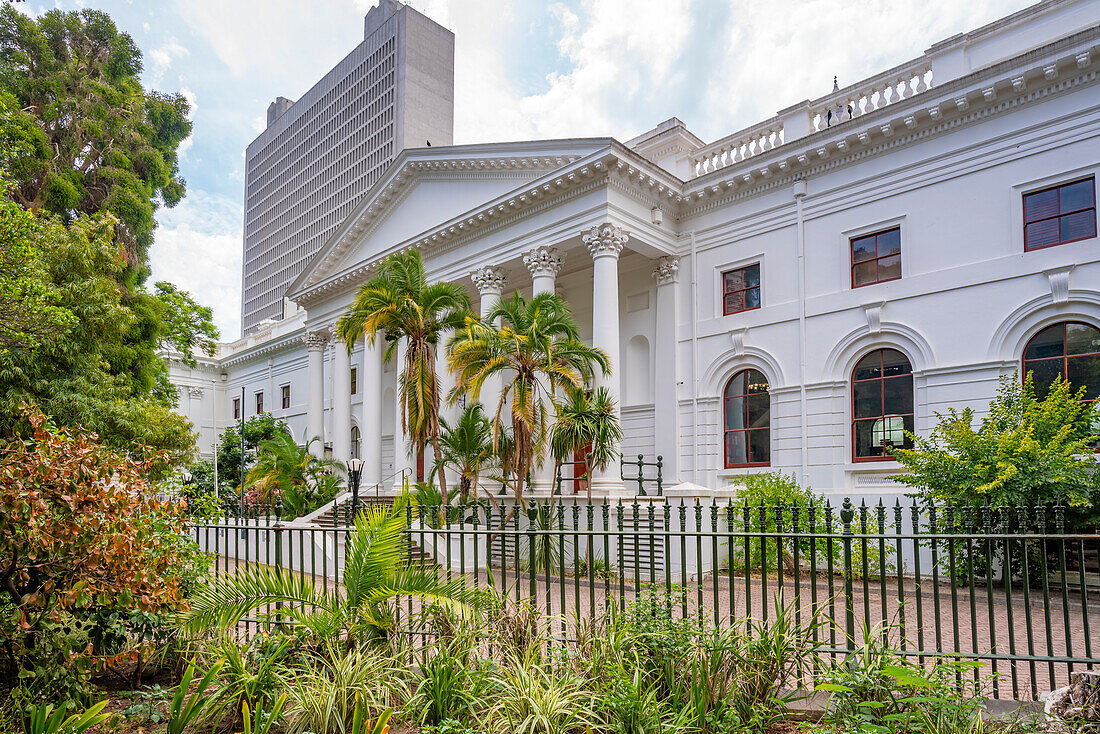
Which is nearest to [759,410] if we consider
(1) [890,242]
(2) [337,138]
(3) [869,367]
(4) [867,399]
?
(4) [867,399]

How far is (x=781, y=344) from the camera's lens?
17.7 meters

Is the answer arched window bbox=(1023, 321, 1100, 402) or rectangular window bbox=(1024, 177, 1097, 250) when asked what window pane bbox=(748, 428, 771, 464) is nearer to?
arched window bbox=(1023, 321, 1100, 402)

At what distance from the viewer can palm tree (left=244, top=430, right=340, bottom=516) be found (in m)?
22.3

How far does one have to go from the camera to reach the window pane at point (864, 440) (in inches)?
→ 634

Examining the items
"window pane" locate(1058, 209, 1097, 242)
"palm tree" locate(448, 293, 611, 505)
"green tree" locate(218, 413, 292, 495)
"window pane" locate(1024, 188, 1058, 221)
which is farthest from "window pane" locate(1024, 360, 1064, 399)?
"green tree" locate(218, 413, 292, 495)

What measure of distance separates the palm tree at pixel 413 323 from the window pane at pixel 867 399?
30.2ft

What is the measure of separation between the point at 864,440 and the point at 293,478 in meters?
16.9

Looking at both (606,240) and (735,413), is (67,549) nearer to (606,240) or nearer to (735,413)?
(606,240)

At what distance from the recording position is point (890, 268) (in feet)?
53.5

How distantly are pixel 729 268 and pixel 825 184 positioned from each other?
3.02 meters

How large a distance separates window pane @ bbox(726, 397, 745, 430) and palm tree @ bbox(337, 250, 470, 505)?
23.1 feet

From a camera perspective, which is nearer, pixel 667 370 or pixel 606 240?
pixel 606 240

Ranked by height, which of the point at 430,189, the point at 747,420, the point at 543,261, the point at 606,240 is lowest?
the point at 747,420

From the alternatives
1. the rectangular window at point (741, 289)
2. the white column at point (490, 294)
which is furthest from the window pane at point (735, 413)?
the white column at point (490, 294)
